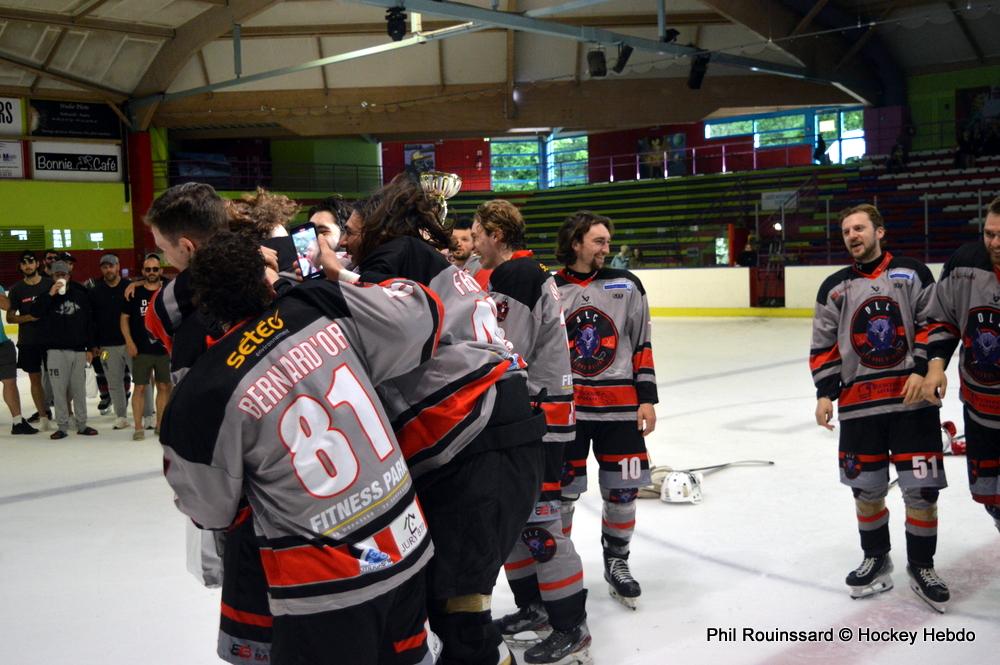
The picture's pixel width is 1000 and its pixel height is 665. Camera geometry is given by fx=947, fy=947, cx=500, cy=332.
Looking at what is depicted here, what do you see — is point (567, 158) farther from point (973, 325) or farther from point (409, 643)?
point (409, 643)

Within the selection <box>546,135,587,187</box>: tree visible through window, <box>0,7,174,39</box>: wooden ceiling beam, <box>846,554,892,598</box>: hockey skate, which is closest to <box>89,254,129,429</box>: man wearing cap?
<box>846,554,892,598</box>: hockey skate

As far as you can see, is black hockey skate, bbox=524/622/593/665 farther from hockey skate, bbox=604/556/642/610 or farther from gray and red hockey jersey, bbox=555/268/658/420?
gray and red hockey jersey, bbox=555/268/658/420

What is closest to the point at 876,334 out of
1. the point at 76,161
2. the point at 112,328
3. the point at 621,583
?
the point at 621,583

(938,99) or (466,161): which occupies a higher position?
(938,99)

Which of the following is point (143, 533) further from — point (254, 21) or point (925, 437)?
point (254, 21)

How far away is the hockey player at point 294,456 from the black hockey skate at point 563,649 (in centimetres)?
140

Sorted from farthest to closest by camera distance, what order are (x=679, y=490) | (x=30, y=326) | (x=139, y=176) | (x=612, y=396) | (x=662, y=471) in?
(x=139, y=176) → (x=30, y=326) → (x=662, y=471) → (x=679, y=490) → (x=612, y=396)

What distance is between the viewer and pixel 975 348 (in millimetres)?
3604

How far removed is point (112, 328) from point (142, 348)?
0.66 meters

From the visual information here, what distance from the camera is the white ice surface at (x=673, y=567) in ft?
11.1

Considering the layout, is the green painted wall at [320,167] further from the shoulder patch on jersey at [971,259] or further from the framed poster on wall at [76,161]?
the shoulder patch on jersey at [971,259]

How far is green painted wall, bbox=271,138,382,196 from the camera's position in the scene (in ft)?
87.8

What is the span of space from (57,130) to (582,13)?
12034 millimetres

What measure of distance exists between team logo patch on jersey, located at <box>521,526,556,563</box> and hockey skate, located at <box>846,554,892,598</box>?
4.62ft
